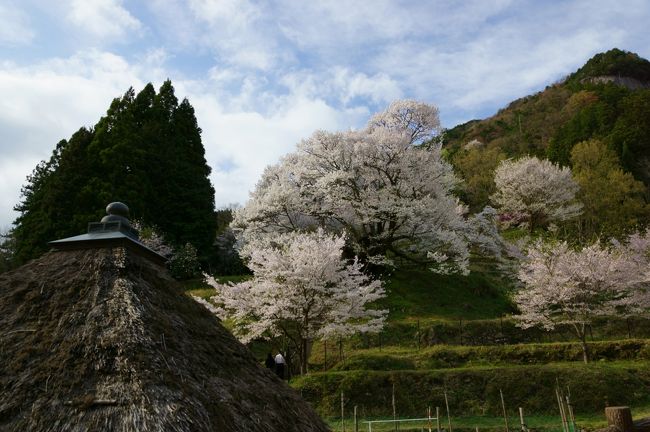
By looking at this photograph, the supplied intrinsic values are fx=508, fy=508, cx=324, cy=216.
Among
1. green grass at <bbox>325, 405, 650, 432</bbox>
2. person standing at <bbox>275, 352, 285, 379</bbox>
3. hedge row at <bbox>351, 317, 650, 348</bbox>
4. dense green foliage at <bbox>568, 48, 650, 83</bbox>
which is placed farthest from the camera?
dense green foliage at <bbox>568, 48, 650, 83</bbox>

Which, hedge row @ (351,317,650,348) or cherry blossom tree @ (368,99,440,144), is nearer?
hedge row @ (351,317,650,348)

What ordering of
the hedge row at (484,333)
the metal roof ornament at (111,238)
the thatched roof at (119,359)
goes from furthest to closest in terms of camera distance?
the hedge row at (484,333), the metal roof ornament at (111,238), the thatched roof at (119,359)

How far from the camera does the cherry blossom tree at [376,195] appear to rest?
72.5 ft

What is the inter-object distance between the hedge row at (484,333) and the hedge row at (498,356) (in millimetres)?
2095

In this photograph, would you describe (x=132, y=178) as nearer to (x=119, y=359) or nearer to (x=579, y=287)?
(x=579, y=287)

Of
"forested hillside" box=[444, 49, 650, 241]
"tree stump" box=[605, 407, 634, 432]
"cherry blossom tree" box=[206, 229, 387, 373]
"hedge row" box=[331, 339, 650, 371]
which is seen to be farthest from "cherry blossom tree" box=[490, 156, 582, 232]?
"tree stump" box=[605, 407, 634, 432]

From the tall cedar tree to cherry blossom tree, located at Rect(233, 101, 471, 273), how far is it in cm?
599

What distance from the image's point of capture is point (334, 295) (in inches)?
608

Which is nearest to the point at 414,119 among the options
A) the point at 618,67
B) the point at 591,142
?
the point at 591,142

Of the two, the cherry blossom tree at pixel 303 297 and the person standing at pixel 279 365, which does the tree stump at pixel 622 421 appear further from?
the person standing at pixel 279 365

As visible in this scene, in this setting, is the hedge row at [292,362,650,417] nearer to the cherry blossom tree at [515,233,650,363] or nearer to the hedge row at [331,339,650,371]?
the hedge row at [331,339,650,371]

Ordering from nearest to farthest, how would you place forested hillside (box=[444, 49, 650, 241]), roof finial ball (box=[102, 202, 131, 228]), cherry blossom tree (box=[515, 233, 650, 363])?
roof finial ball (box=[102, 202, 131, 228])
cherry blossom tree (box=[515, 233, 650, 363])
forested hillside (box=[444, 49, 650, 241])

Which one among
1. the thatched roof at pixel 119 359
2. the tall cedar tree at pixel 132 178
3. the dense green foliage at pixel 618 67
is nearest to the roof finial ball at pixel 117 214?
the thatched roof at pixel 119 359

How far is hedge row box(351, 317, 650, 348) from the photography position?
59.6 ft
